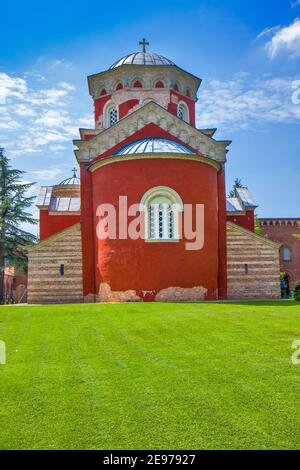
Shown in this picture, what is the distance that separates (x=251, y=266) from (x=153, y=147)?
7256 millimetres

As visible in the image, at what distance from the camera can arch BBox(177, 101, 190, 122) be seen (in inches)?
988

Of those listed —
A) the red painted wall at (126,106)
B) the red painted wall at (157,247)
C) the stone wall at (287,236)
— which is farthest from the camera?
the stone wall at (287,236)

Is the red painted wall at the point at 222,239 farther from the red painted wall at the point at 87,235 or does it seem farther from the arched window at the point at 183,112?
the red painted wall at the point at 87,235

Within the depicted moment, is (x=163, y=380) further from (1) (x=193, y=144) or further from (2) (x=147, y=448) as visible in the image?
(1) (x=193, y=144)

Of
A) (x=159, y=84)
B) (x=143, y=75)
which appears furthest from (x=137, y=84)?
(x=159, y=84)

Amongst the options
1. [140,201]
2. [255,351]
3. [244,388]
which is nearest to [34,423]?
[244,388]

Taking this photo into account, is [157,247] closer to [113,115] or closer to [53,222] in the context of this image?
[53,222]

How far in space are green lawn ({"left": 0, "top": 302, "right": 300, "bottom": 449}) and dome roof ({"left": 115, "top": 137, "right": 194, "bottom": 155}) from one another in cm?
963

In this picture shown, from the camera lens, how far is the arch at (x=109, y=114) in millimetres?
25000

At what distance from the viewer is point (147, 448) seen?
4.70m

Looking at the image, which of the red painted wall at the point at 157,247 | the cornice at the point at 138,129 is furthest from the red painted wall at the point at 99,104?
the red painted wall at the point at 157,247

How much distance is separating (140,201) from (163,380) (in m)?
12.7

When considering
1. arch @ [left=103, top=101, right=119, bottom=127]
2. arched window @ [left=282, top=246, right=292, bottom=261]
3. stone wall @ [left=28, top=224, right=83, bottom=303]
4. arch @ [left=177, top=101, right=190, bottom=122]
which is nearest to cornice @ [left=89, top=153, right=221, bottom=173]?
stone wall @ [left=28, top=224, right=83, bottom=303]

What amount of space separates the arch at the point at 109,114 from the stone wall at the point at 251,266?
8.83 metres
